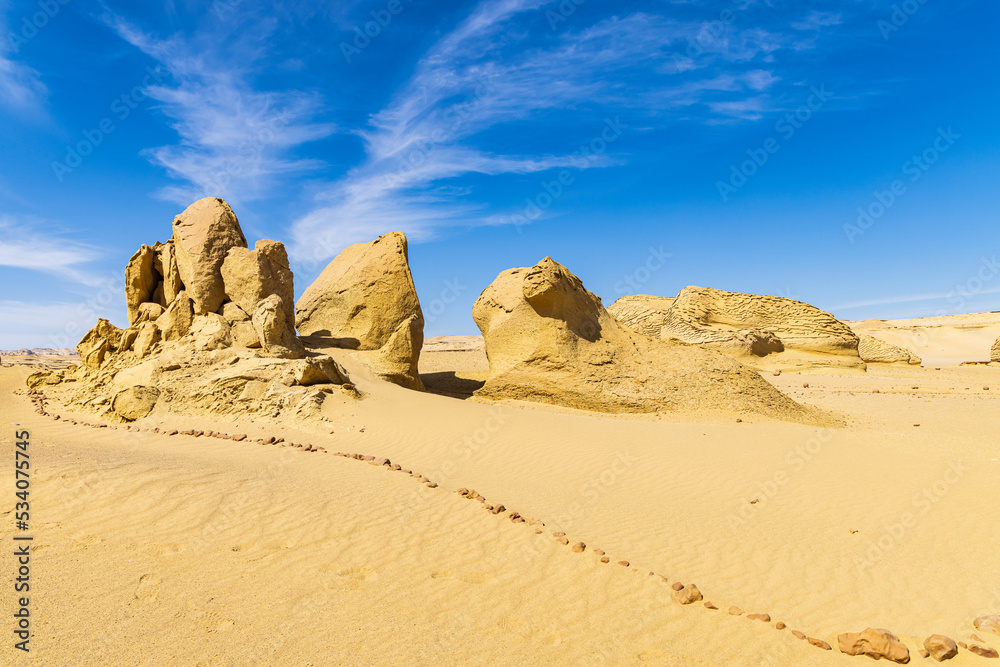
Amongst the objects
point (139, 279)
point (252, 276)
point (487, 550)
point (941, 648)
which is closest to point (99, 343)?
point (139, 279)

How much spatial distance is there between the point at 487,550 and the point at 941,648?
302cm

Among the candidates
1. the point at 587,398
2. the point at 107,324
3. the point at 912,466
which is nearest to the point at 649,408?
the point at 587,398

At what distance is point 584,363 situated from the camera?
12.7 meters

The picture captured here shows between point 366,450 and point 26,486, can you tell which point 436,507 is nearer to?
point 366,450

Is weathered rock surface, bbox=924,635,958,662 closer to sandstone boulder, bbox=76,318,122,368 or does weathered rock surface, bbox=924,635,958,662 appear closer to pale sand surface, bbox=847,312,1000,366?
sandstone boulder, bbox=76,318,122,368

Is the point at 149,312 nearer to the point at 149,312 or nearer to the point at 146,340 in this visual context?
the point at 149,312

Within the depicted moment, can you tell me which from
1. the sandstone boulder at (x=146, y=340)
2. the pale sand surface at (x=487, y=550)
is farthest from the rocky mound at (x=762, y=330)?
the sandstone boulder at (x=146, y=340)

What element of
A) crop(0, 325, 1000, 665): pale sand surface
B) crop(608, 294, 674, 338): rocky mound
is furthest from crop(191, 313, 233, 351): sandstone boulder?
crop(608, 294, 674, 338): rocky mound

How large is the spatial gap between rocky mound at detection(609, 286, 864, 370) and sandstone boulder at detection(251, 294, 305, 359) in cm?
1586

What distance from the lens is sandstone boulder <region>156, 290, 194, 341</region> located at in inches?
448

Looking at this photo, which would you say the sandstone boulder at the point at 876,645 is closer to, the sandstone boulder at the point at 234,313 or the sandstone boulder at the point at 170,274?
the sandstone boulder at the point at 234,313

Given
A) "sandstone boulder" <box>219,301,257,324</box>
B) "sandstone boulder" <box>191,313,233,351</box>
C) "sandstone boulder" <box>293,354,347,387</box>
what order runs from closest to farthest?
"sandstone boulder" <box>293,354,347,387</box>
"sandstone boulder" <box>191,313,233,351</box>
"sandstone boulder" <box>219,301,257,324</box>

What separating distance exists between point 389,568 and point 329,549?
54 centimetres

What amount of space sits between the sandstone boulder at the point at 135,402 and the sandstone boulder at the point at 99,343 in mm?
2998
